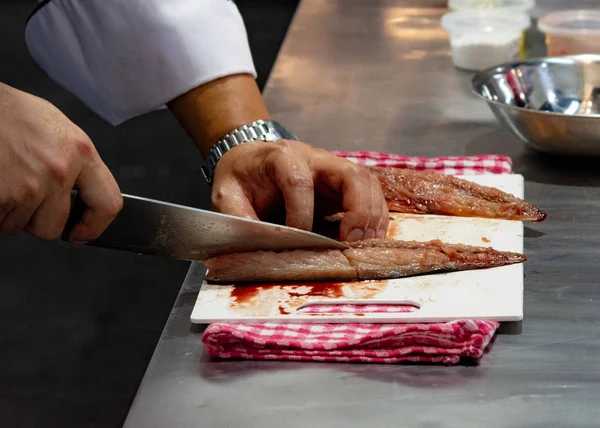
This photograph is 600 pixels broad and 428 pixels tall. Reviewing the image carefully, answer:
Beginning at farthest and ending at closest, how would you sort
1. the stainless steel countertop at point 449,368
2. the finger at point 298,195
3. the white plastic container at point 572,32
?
the white plastic container at point 572,32, the finger at point 298,195, the stainless steel countertop at point 449,368

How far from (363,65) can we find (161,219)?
4.61 ft

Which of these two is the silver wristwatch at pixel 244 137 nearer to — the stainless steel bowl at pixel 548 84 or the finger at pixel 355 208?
the finger at pixel 355 208

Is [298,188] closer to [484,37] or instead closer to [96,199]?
[96,199]

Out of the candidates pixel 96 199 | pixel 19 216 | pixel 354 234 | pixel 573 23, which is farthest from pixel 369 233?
pixel 573 23

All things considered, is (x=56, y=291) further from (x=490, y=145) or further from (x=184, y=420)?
(x=184, y=420)

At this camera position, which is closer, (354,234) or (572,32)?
(354,234)

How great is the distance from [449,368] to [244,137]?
800mm

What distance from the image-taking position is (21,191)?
4.37 feet

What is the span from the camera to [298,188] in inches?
62.6

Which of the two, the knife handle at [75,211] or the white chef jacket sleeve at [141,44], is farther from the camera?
the white chef jacket sleeve at [141,44]

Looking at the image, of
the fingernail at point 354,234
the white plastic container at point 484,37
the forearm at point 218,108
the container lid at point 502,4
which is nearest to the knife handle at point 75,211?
the fingernail at point 354,234

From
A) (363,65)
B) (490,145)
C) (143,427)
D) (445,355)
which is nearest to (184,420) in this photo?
(143,427)

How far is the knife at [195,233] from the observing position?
1513 millimetres

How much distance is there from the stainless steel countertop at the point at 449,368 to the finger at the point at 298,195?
0.20 metres
